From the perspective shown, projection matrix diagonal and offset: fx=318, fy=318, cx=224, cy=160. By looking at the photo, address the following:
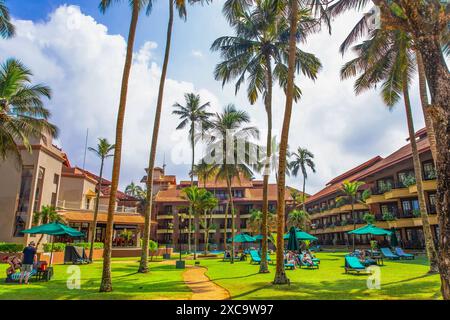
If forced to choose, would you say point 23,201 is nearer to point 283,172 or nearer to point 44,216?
point 44,216

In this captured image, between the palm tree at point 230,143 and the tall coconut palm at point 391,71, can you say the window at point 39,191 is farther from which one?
the tall coconut palm at point 391,71

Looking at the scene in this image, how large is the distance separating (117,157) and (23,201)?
24.0 m

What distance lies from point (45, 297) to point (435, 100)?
12.2m

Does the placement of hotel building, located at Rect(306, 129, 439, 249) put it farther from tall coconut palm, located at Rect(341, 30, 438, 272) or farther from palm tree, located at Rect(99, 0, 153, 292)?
palm tree, located at Rect(99, 0, 153, 292)

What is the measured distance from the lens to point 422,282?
42.0 ft

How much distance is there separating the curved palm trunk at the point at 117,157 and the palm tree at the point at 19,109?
44.2ft

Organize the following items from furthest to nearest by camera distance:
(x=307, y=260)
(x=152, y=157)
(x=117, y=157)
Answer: (x=307, y=260), (x=152, y=157), (x=117, y=157)

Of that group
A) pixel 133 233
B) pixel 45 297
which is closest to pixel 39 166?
pixel 133 233

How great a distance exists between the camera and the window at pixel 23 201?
29.9 m

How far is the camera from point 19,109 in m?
24.2

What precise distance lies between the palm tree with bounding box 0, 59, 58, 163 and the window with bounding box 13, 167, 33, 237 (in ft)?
25.0

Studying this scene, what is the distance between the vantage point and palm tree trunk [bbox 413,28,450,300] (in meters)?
6.50

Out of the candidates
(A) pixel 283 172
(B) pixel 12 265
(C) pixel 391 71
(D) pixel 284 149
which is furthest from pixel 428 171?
(B) pixel 12 265
